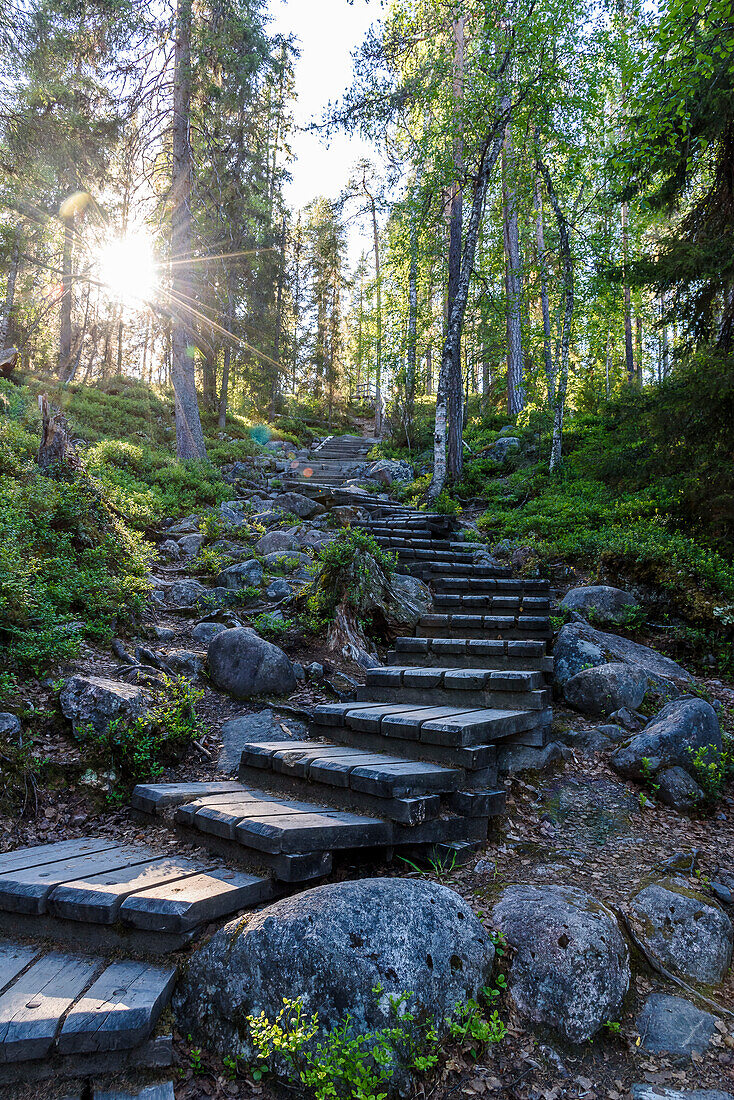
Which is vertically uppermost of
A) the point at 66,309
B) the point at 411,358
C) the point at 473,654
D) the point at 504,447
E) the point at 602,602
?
the point at 66,309

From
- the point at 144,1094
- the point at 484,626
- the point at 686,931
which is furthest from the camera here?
the point at 484,626

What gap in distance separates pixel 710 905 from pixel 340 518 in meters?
7.85

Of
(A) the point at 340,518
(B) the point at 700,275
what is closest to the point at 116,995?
(A) the point at 340,518

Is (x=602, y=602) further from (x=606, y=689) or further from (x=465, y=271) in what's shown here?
(x=465, y=271)

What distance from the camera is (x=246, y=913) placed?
8.13ft

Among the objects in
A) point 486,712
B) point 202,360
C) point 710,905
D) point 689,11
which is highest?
point 202,360

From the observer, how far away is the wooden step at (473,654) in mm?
4841

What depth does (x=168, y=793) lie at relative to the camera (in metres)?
3.29

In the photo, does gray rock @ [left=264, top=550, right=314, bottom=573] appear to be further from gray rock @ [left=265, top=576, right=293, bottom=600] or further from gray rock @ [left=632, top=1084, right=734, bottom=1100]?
gray rock @ [left=632, top=1084, right=734, bottom=1100]

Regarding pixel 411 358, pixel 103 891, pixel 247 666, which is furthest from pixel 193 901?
pixel 411 358

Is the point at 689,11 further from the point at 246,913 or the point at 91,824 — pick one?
the point at 91,824

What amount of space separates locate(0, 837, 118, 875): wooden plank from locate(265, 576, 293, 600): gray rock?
3.81 meters

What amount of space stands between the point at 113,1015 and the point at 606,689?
4.05 m

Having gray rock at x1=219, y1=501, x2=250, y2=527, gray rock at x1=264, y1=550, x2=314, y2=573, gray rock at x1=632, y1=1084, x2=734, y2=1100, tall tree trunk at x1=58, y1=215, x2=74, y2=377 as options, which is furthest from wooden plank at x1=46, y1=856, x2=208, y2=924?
tall tree trunk at x1=58, y1=215, x2=74, y2=377
